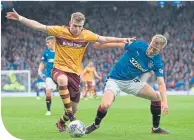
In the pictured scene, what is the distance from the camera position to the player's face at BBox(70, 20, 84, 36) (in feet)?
38.4

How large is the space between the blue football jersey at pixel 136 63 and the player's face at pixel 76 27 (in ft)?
3.22

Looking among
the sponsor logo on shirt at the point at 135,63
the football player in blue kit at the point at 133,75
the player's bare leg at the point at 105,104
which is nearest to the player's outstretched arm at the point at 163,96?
the football player in blue kit at the point at 133,75

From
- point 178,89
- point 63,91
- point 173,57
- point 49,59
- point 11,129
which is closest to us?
point 63,91

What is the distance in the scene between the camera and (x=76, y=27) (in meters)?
11.8

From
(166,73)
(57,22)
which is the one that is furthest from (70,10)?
(166,73)

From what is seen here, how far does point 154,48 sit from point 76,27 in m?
1.54

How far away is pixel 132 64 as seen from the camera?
12.1 m

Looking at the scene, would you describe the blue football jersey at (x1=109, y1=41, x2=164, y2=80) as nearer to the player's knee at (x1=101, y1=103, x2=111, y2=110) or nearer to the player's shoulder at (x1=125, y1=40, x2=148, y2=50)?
the player's shoulder at (x1=125, y1=40, x2=148, y2=50)

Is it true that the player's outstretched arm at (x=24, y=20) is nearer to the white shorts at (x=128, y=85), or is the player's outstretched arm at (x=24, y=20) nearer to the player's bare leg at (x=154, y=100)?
the white shorts at (x=128, y=85)

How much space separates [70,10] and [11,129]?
35086 millimetres

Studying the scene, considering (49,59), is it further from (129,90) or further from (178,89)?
(178,89)

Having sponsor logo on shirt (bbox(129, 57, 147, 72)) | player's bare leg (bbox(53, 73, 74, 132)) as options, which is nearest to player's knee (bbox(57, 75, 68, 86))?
player's bare leg (bbox(53, 73, 74, 132))

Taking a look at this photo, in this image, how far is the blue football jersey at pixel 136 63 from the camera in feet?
39.3

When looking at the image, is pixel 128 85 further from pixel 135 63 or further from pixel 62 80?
pixel 62 80
